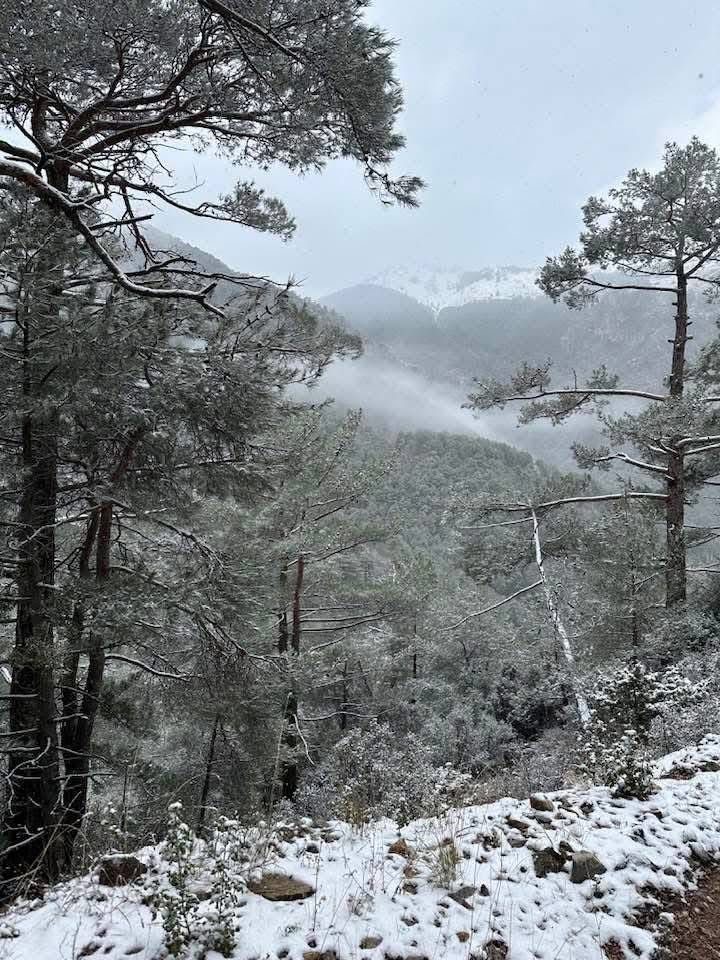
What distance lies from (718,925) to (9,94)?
6811 millimetres

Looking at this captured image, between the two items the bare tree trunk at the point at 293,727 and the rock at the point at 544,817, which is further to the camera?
A: the bare tree trunk at the point at 293,727

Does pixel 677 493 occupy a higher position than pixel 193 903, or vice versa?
pixel 677 493

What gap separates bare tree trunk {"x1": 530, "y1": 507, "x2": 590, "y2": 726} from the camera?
387 inches

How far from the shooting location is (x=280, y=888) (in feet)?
8.12

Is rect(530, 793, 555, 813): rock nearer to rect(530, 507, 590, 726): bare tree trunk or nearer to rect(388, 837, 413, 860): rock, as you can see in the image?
rect(388, 837, 413, 860): rock

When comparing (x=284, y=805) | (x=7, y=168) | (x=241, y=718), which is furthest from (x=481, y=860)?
(x=284, y=805)

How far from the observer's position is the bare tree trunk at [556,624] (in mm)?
9836

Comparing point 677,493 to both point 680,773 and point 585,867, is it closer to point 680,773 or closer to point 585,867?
point 680,773

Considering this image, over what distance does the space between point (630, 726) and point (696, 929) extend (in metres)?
3.70

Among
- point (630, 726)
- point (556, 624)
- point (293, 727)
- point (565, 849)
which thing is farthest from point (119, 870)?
point (556, 624)

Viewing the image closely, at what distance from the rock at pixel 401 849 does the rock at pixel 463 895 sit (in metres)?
0.38

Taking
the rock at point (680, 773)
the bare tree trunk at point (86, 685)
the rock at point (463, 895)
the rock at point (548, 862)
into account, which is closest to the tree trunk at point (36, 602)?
the bare tree trunk at point (86, 685)

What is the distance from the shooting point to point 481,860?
2.72 meters

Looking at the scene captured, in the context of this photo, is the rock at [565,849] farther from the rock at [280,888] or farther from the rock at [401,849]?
the rock at [280,888]
